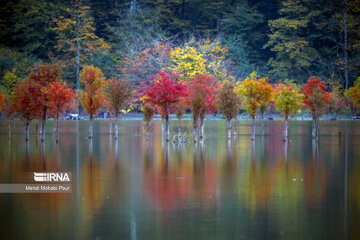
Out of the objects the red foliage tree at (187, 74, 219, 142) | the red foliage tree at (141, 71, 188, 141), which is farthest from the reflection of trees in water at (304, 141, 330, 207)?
Answer: the red foliage tree at (141, 71, 188, 141)

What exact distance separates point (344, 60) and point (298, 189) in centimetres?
7201

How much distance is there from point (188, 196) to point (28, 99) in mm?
26928

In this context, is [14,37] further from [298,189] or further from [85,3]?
[298,189]

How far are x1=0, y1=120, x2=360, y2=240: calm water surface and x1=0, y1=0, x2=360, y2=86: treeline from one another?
5378 cm

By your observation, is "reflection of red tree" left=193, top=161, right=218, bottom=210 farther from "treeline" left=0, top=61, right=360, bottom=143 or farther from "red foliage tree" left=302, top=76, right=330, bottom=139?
"red foliage tree" left=302, top=76, right=330, bottom=139

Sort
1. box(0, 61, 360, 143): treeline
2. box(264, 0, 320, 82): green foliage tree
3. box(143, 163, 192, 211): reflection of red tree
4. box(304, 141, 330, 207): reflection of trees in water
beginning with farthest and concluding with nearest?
1. box(264, 0, 320, 82): green foliage tree
2. box(0, 61, 360, 143): treeline
3. box(304, 141, 330, 207): reflection of trees in water
4. box(143, 163, 192, 211): reflection of red tree

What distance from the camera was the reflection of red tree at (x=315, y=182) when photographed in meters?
19.1

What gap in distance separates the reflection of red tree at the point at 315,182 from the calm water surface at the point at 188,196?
→ 0.13 feet

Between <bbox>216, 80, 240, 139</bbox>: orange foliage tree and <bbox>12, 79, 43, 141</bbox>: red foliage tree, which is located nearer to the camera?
<bbox>12, 79, 43, 141</bbox>: red foliage tree

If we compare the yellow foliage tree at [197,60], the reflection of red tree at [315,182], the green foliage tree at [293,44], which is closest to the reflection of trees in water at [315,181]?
the reflection of red tree at [315,182]

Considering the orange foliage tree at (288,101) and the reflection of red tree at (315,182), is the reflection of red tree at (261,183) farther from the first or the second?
the orange foliage tree at (288,101)

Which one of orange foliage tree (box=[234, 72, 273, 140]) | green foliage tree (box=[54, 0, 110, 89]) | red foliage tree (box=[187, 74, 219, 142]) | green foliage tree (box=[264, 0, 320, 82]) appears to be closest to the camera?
red foliage tree (box=[187, 74, 219, 142])

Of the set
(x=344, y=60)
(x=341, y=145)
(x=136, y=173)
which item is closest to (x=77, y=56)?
(x=344, y=60)

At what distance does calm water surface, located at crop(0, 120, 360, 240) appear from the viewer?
48.7ft
